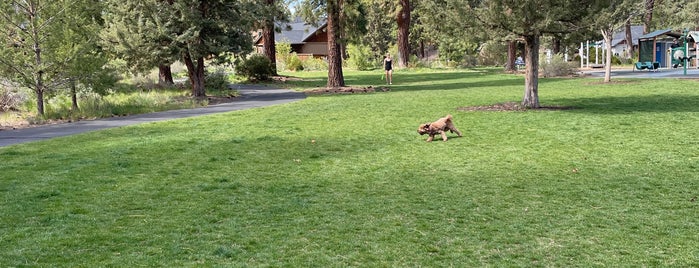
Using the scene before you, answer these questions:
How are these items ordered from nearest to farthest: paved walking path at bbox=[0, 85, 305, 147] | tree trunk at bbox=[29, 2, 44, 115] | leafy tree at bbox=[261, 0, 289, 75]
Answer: paved walking path at bbox=[0, 85, 305, 147] → tree trunk at bbox=[29, 2, 44, 115] → leafy tree at bbox=[261, 0, 289, 75]

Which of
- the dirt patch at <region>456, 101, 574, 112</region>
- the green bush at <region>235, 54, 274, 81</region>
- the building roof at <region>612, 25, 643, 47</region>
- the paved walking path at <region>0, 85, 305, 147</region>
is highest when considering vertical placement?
the building roof at <region>612, 25, 643, 47</region>

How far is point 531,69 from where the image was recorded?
1666 cm

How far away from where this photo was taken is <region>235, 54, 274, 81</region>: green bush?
37562 millimetres

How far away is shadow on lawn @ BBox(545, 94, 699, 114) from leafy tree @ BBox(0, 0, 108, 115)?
1348 centimetres

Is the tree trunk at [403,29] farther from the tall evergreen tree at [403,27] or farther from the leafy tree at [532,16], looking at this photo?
the leafy tree at [532,16]

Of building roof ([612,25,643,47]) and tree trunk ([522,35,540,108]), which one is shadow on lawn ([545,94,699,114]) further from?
building roof ([612,25,643,47])

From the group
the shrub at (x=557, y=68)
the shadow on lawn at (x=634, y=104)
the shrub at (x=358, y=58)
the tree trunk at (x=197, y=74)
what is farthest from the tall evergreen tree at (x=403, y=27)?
the shadow on lawn at (x=634, y=104)

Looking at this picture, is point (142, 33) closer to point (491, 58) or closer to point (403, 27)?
point (403, 27)

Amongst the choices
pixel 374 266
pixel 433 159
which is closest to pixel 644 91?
pixel 433 159

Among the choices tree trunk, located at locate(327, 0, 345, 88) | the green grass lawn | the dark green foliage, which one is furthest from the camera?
the dark green foliage

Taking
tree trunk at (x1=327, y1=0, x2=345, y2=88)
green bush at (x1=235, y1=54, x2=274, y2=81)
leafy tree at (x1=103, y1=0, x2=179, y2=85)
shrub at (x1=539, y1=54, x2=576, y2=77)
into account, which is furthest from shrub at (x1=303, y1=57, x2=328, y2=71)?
leafy tree at (x1=103, y1=0, x2=179, y2=85)

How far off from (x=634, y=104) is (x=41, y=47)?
16171mm

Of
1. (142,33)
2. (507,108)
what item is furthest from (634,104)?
(142,33)

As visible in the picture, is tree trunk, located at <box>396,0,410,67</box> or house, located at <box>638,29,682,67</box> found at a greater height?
tree trunk, located at <box>396,0,410,67</box>
